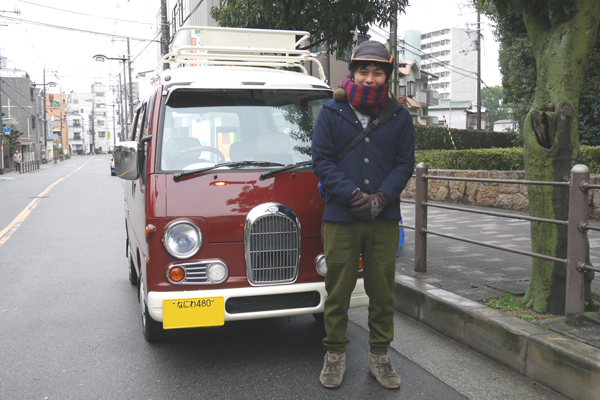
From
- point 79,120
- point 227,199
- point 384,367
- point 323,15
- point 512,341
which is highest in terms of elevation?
point 79,120

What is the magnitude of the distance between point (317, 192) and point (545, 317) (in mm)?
1863

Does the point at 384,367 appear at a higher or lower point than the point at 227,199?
lower

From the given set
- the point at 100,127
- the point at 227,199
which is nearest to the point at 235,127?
the point at 227,199

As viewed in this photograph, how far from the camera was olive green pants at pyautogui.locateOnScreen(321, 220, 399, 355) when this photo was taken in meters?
3.28

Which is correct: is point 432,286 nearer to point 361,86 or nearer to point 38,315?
point 361,86

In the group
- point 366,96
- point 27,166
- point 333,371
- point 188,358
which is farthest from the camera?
point 27,166

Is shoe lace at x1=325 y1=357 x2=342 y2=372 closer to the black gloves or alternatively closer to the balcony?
the black gloves

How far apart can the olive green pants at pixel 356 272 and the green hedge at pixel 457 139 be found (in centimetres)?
1597

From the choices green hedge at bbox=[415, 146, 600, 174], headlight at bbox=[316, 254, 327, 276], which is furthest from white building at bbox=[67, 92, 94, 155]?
headlight at bbox=[316, 254, 327, 276]

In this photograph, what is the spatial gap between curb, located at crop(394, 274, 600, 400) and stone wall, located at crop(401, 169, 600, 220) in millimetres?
5696

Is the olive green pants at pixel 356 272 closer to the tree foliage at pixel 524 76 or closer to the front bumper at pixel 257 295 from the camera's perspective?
the front bumper at pixel 257 295

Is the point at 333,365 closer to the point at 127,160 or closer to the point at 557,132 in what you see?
the point at 127,160

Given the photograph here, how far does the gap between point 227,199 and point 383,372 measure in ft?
4.88

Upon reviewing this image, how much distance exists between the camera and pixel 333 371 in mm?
3328
